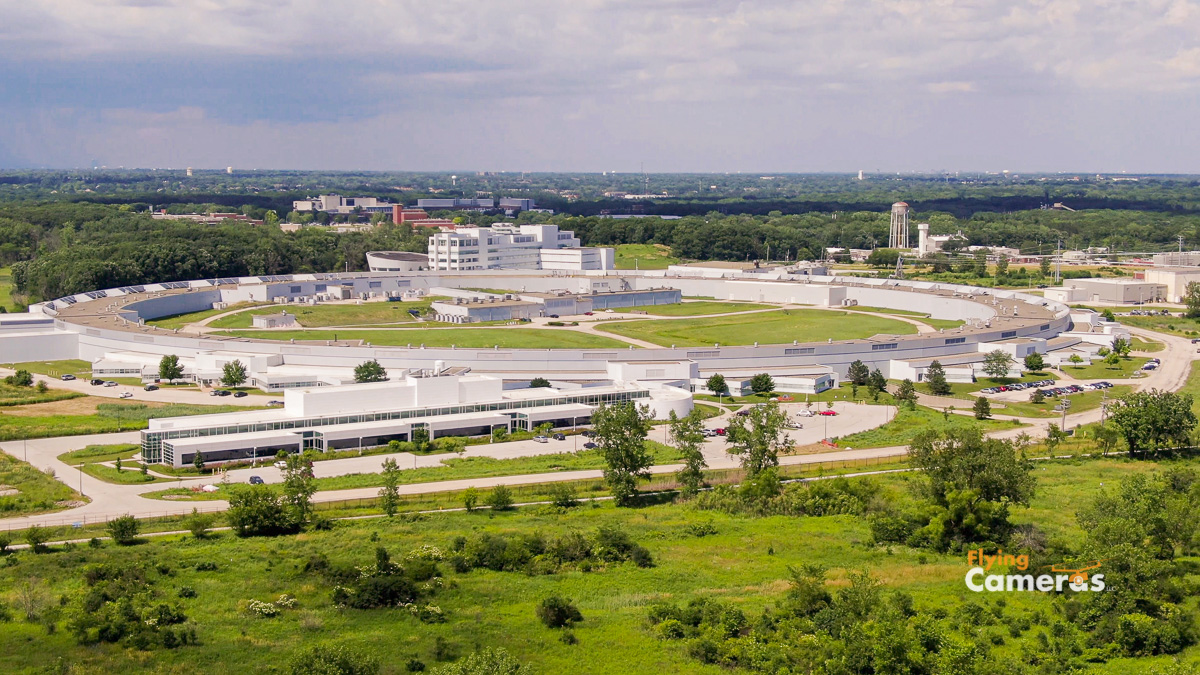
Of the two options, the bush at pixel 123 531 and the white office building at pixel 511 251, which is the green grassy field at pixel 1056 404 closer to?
the bush at pixel 123 531

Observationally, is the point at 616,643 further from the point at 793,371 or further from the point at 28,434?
the point at 793,371

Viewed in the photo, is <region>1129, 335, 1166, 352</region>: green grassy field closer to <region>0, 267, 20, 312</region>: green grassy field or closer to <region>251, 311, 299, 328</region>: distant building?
<region>251, 311, 299, 328</region>: distant building

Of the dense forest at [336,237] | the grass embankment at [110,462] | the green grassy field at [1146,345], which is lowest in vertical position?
the grass embankment at [110,462]

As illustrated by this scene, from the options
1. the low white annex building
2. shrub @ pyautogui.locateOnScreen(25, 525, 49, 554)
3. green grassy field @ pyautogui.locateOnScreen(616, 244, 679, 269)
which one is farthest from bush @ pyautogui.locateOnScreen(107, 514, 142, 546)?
green grassy field @ pyautogui.locateOnScreen(616, 244, 679, 269)

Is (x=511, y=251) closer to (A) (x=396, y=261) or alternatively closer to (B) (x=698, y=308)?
(A) (x=396, y=261)

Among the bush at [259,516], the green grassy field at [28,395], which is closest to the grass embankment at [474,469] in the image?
the bush at [259,516]

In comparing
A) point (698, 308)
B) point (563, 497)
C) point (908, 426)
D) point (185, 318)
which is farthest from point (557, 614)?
point (698, 308)
